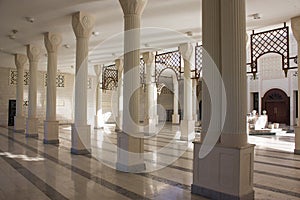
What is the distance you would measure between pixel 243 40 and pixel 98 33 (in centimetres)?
667

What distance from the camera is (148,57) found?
13.1 metres

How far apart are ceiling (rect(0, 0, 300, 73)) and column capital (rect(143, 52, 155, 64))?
140 centimetres

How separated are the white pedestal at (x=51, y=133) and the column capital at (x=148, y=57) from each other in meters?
5.42

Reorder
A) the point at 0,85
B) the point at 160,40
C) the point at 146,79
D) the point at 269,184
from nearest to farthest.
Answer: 1. the point at 269,184
2. the point at 160,40
3. the point at 146,79
4. the point at 0,85

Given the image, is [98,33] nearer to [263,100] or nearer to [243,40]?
[243,40]

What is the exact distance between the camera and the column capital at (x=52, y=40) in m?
9.45

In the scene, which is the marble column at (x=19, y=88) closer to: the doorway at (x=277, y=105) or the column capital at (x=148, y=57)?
the column capital at (x=148, y=57)

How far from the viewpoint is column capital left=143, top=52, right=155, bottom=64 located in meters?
13.1

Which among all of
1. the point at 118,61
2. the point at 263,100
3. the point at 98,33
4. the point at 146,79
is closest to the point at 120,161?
the point at 98,33

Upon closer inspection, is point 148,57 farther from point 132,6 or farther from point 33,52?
point 132,6

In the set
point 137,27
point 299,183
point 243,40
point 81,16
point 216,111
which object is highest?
point 81,16

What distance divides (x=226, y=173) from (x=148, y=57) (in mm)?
9828

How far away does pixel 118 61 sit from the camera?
14.9m

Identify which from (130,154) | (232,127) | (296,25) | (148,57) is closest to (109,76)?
(148,57)
